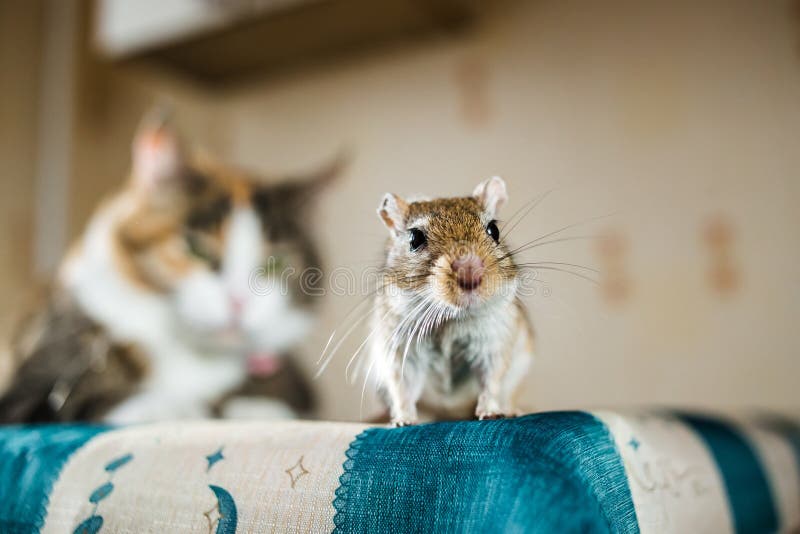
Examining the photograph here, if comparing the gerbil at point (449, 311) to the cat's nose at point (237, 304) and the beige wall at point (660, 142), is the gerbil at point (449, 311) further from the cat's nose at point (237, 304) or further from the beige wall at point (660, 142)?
the beige wall at point (660, 142)

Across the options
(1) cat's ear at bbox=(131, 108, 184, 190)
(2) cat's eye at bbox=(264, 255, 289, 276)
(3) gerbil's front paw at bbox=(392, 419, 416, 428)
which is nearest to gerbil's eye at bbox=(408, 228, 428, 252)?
(3) gerbil's front paw at bbox=(392, 419, 416, 428)

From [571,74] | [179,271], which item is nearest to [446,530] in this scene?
[179,271]

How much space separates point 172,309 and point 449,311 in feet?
1.90

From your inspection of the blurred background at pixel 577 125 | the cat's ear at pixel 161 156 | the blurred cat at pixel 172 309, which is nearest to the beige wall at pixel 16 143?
the blurred background at pixel 577 125

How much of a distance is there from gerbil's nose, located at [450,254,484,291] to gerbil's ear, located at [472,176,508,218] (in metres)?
0.05

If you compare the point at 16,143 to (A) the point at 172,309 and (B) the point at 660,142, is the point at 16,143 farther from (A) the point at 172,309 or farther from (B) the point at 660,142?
(B) the point at 660,142

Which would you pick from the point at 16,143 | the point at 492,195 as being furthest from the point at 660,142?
the point at 16,143

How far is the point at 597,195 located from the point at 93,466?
870 mm

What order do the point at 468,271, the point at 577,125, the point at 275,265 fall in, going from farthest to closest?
the point at 577,125 < the point at 275,265 < the point at 468,271

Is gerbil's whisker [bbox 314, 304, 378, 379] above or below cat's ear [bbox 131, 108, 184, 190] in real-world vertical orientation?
below

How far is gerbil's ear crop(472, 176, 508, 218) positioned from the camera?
43 centimetres

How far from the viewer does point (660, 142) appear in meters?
1.23

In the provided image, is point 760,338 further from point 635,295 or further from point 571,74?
point 571,74

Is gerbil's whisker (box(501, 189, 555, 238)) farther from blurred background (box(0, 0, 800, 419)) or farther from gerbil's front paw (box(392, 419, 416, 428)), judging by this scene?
blurred background (box(0, 0, 800, 419))
